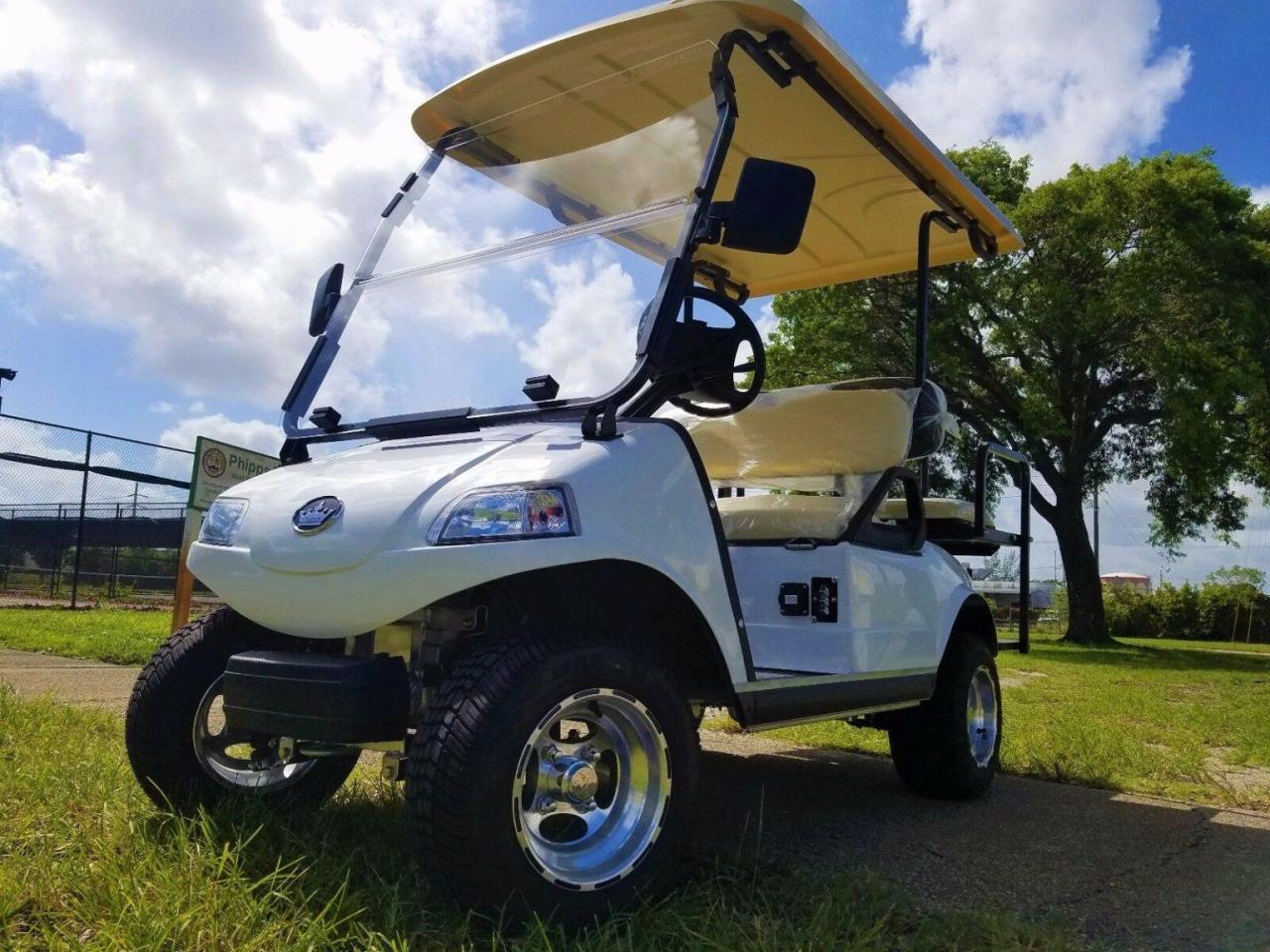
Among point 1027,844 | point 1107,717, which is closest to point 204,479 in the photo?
point 1027,844

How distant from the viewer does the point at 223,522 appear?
8.86 feet

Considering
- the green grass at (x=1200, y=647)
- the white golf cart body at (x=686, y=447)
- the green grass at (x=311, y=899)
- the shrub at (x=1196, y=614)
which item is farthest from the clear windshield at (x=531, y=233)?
the shrub at (x=1196, y=614)

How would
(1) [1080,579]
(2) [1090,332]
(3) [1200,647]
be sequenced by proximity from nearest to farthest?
(2) [1090,332], (1) [1080,579], (3) [1200,647]

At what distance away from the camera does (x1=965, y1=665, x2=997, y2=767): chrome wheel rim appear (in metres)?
4.30

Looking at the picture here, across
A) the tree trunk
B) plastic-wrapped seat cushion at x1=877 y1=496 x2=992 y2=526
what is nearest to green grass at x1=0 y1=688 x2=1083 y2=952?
plastic-wrapped seat cushion at x1=877 y1=496 x2=992 y2=526

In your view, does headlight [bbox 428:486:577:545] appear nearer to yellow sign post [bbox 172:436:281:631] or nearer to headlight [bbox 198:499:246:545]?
headlight [bbox 198:499:246:545]

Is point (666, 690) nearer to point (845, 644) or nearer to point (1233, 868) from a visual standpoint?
point (845, 644)

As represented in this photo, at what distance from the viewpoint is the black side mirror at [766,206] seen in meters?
2.74

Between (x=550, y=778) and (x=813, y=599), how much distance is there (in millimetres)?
1403

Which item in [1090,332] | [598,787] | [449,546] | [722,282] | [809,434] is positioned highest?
[1090,332]

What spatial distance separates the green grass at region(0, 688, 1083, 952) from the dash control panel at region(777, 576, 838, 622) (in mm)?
847

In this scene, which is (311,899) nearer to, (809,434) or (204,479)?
(809,434)

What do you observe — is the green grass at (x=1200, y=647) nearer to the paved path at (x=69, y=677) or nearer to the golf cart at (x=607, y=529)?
the golf cart at (x=607, y=529)

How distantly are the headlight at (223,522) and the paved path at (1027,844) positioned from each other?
5.43 feet
